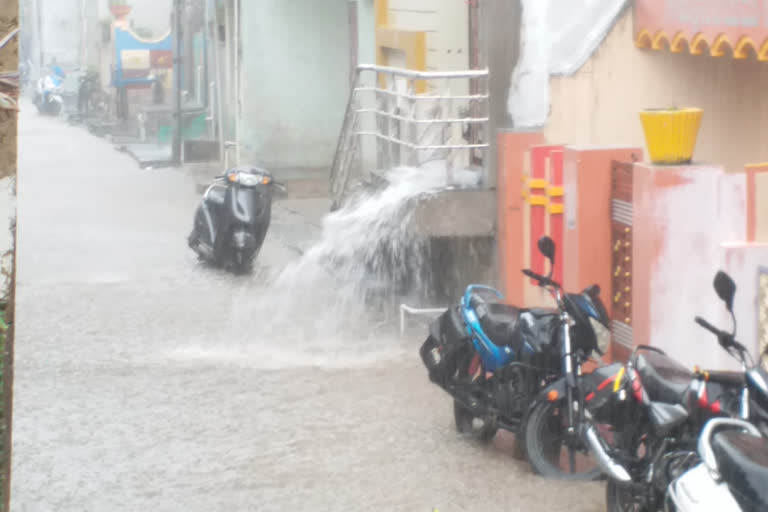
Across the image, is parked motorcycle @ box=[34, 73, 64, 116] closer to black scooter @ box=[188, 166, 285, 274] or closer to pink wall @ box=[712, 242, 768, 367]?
black scooter @ box=[188, 166, 285, 274]

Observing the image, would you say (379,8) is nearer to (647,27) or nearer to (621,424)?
(647,27)

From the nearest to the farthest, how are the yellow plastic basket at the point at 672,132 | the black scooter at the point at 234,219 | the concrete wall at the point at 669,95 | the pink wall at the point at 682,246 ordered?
the pink wall at the point at 682,246, the yellow plastic basket at the point at 672,132, the concrete wall at the point at 669,95, the black scooter at the point at 234,219

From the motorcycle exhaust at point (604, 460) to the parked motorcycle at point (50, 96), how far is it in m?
40.2

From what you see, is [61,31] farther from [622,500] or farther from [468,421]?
[622,500]

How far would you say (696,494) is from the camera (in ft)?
14.4

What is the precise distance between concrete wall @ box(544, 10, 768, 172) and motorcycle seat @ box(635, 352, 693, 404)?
480 centimetres

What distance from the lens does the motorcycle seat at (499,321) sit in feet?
22.3

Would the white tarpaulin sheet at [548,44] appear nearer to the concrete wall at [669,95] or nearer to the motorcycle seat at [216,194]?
the concrete wall at [669,95]

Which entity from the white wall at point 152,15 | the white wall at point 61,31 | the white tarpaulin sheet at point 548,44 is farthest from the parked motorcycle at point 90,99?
the white tarpaulin sheet at point 548,44

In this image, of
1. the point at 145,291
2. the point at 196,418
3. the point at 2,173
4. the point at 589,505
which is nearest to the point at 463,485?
the point at 589,505

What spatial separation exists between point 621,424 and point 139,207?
48.6 feet

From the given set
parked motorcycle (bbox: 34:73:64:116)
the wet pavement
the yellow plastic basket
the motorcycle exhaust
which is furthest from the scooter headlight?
parked motorcycle (bbox: 34:73:64:116)

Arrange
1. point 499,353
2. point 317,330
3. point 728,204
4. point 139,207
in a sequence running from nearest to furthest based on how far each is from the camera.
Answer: point 499,353, point 728,204, point 317,330, point 139,207

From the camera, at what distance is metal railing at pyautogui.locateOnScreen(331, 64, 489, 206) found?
10.8 meters
